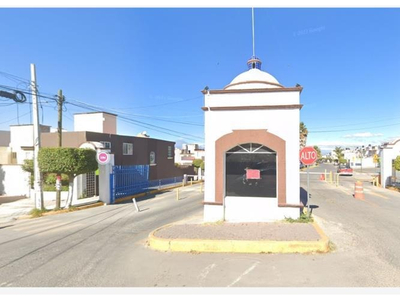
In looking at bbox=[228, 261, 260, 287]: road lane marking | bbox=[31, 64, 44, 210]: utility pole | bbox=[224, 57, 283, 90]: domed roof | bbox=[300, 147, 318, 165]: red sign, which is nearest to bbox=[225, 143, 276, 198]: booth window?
bbox=[300, 147, 318, 165]: red sign

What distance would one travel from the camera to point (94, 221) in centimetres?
1051

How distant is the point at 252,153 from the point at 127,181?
10.8 meters

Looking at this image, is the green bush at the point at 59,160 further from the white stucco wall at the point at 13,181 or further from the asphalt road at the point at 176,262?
the white stucco wall at the point at 13,181

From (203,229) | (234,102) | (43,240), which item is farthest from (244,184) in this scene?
(43,240)

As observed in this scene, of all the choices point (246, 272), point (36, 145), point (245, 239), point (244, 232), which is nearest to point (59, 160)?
point (36, 145)

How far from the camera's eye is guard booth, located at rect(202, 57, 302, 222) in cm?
821

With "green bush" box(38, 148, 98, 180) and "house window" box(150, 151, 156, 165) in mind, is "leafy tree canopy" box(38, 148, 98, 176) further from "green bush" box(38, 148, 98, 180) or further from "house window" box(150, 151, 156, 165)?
"house window" box(150, 151, 156, 165)

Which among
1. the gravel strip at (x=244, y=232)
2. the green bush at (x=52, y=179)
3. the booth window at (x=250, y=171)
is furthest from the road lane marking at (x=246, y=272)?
the green bush at (x=52, y=179)

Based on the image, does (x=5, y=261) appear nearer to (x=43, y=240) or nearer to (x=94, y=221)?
(x=43, y=240)

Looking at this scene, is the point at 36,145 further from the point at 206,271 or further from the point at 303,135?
the point at 303,135

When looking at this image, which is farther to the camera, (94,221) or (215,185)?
(94,221)

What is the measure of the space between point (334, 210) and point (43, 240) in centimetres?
1149

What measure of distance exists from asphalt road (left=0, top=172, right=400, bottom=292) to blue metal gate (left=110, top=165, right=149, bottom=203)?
604 cm

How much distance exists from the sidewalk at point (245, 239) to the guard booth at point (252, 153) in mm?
Result: 869
